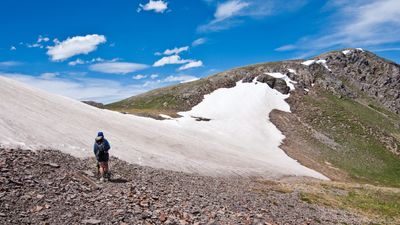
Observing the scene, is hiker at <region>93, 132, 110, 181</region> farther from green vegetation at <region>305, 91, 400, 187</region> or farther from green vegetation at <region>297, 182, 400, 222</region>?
green vegetation at <region>305, 91, 400, 187</region>

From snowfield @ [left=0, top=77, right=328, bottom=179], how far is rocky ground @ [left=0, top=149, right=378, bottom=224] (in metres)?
9.16

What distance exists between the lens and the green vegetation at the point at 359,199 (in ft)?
125

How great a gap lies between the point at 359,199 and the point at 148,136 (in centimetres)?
3188

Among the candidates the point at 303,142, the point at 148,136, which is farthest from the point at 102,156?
the point at 303,142

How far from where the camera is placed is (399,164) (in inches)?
3334

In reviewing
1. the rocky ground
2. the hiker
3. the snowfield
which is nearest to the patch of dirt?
the snowfield

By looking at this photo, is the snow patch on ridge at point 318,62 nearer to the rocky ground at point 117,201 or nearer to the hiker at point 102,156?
the rocky ground at point 117,201

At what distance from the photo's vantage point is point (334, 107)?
110500 mm

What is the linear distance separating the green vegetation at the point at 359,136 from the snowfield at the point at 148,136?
1383cm

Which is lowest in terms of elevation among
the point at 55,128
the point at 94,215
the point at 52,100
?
the point at 94,215

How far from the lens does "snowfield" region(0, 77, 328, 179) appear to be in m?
42.5

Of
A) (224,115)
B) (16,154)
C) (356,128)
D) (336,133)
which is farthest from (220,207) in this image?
(356,128)

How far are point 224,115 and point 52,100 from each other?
47.1 m

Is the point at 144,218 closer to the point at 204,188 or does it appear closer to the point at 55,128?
the point at 204,188
